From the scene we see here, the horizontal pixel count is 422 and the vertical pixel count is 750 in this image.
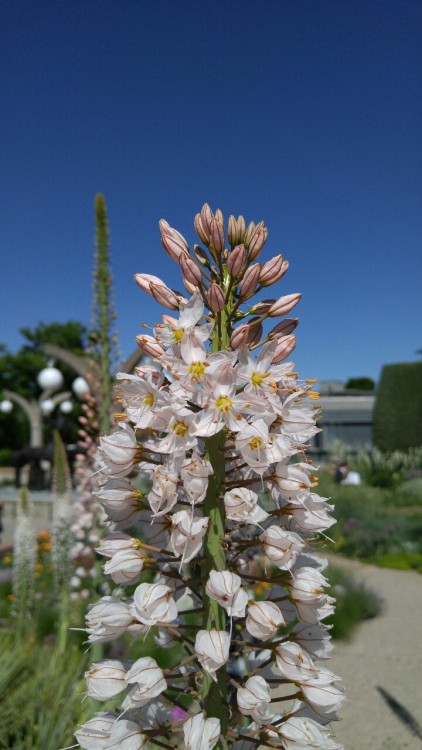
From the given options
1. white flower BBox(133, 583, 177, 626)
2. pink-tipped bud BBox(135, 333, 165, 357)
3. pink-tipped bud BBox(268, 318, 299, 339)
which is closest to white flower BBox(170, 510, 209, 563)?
white flower BBox(133, 583, 177, 626)

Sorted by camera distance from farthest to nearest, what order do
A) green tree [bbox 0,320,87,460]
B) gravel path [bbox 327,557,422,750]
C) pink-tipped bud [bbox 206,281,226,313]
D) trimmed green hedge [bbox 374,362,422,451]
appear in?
green tree [bbox 0,320,87,460], trimmed green hedge [bbox 374,362,422,451], gravel path [bbox 327,557,422,750], pink-tipped bud [bbox 206,281,226,313]

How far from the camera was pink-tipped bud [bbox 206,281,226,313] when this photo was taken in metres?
1.59

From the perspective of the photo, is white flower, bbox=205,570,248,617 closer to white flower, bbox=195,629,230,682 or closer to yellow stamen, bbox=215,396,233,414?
white flower, bbox=195,629,230,682

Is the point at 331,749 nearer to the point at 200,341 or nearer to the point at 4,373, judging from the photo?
the point at 200,341

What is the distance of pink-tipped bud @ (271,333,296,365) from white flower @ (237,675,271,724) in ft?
2.73

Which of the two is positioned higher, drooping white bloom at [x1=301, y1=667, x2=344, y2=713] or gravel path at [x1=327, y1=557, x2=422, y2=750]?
drooping white bloom at [x1=301, y1=667, x2=344, y2=713]

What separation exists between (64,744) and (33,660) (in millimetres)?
1249

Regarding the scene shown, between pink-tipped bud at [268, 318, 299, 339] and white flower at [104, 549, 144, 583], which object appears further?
pink-tipped bud at [268, 318, 299, 339]

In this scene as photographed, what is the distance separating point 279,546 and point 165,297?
0.77 m

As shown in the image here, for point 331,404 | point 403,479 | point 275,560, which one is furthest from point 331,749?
point 331,404

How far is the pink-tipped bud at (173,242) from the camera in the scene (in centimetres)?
178

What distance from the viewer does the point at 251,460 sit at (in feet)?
4.89

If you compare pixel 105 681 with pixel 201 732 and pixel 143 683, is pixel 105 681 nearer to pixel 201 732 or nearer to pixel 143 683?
pixel 143 683

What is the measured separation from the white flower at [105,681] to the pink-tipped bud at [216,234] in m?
1.21
